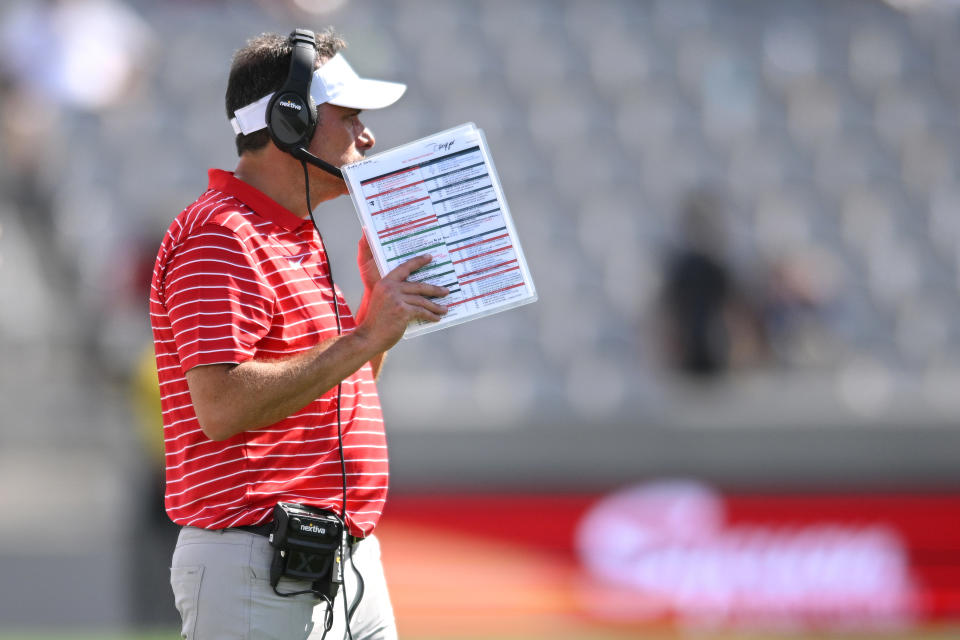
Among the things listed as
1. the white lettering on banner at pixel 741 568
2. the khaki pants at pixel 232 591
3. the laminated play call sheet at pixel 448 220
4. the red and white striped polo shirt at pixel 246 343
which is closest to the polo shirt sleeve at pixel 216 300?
the red and white striped polo shirt at pixel 246 343

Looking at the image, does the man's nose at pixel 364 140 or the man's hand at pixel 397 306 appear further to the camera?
the man's nose at pixel 364 140

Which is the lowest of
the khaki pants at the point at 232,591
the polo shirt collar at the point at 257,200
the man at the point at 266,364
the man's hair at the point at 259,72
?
the khaki pants at the point at 232,591

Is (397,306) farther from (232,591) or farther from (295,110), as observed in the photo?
(232,591)

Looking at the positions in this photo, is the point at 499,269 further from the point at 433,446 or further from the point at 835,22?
the point at 835,22

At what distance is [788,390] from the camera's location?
25.8ft

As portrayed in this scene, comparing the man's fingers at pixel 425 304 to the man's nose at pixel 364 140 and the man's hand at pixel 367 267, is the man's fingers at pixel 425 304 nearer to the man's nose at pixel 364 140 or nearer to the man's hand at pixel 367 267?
the man's hand at pixel 367 267

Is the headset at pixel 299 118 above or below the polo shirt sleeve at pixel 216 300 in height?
above

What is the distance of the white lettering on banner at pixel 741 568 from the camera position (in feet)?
24.2

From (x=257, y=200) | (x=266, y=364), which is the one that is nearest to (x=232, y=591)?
(x=266, y=364)

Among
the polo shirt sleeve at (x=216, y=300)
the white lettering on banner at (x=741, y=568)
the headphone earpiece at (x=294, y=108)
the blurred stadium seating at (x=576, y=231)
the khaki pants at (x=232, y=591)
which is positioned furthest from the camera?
the blurred stadium seating at (x=576, y=231)

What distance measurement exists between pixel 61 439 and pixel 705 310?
14.1 ft

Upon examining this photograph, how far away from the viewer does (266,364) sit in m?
2.67

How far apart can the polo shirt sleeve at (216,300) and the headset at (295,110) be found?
280 millimetres

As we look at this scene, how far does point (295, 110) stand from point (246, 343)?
0.55 meters
